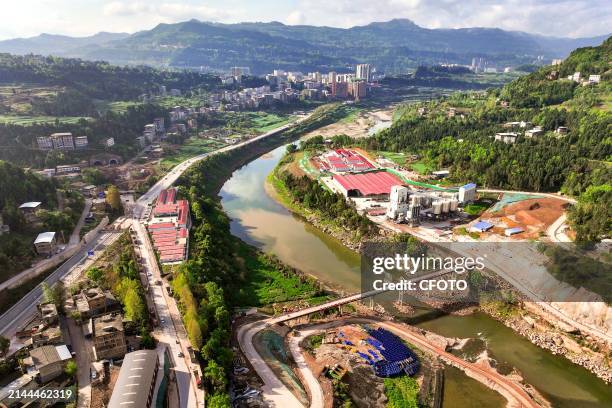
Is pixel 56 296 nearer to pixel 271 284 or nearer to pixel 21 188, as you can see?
pixel 271 284

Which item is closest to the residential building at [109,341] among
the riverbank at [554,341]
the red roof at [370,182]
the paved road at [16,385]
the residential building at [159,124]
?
the paved road at [16,385]

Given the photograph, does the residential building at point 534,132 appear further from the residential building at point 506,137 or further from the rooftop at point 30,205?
the rooftop at point 30,205

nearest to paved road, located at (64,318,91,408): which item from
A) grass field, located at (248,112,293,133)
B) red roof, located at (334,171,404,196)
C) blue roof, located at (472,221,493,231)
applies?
red roof, located at (334,171,404,196)

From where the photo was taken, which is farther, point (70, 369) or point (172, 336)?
point (172, 336)

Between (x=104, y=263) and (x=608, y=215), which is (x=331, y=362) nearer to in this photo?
(x=104, y=263)

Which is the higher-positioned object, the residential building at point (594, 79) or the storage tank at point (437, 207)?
the residential building at point (594, 79)

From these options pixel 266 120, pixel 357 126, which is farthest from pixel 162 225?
pixel 357 126

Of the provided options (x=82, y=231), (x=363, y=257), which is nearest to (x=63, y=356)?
(x=82, y=231)
